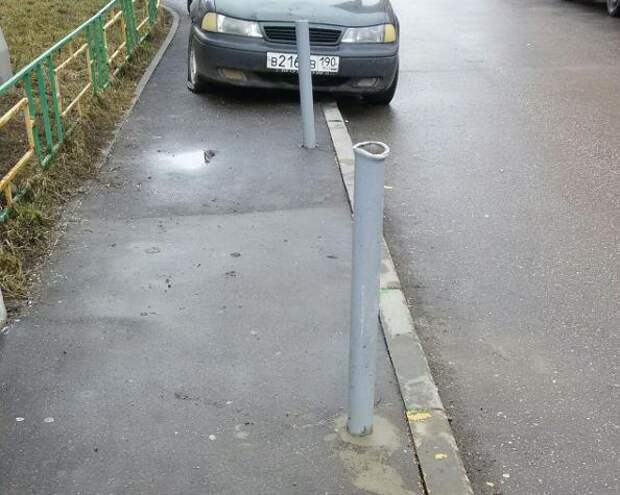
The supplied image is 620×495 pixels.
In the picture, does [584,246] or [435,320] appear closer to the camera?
[435,320]

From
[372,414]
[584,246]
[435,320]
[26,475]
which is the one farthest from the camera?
[584,246]

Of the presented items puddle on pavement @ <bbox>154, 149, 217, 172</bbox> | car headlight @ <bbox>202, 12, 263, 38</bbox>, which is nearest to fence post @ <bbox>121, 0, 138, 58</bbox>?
car headlight @ <bbox>202, 12, 263, 38</bbox>

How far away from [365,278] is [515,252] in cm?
237

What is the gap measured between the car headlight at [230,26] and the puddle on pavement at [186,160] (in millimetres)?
1579

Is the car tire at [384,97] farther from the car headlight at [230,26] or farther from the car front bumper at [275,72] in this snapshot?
the car headlight at [230,26]

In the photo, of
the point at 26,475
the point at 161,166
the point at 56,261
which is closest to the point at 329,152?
the point at 161,166

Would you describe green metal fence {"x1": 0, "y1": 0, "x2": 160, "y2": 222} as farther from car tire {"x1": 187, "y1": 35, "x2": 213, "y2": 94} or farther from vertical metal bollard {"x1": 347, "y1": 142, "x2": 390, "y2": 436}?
vertical metal bollard {"x1": 347, "y1": 142, "x2": 390, "y2": 436}

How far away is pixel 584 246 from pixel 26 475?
3636mm

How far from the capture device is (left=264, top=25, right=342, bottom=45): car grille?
775 centimetres

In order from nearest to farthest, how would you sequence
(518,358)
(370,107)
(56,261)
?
(518,358) < (56,261) < (370,107)

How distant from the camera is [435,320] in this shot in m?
4.16

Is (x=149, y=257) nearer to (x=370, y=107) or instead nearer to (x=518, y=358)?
(x=518, y=358)

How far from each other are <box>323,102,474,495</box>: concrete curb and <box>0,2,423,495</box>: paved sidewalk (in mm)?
58

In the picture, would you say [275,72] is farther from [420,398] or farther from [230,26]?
[420,398]
